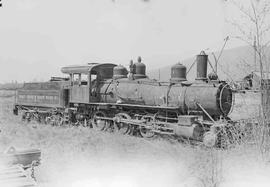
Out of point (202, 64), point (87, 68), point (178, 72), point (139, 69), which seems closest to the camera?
point (202, 64)

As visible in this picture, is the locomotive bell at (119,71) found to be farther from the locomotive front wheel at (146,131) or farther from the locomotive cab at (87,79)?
the locomotive front wheel at (146,131)

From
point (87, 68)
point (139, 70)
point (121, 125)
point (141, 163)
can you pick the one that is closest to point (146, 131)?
point (121, 125)

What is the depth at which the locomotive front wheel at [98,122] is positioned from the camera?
41.2 feet

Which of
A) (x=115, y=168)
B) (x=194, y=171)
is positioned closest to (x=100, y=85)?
(x=115, y=168)

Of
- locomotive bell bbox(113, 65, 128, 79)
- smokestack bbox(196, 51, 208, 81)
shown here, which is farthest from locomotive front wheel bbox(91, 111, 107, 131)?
smokestack bbox(196, 51, 208, 81)

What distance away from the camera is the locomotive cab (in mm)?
13086

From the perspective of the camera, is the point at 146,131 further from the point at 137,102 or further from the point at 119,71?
the point at 119,71

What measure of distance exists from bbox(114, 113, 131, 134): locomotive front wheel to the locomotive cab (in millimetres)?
1537

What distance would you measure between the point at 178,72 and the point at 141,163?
4660 millimetres

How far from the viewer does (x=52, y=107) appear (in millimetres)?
14664

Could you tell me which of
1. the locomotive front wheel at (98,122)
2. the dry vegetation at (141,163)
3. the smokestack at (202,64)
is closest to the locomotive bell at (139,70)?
the locomotive front wheel at (98,122)

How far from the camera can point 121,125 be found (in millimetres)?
12102

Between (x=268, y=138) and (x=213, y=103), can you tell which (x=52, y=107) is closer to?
(x=213, y=103)

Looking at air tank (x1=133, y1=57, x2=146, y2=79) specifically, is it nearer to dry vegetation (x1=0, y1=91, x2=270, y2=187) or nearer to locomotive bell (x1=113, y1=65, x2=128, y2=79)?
locomotive bell (x1=113, y1=65, x2=128, y2=79)
